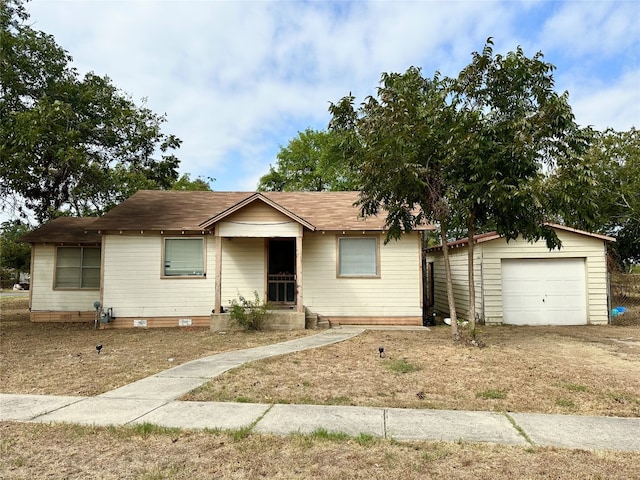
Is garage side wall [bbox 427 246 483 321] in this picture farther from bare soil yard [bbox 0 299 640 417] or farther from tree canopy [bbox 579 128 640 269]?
tree canopy [bbox 579 128 640 269]

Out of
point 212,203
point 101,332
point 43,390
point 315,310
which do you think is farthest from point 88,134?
point 43,390

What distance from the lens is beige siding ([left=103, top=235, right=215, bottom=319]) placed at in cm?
1224

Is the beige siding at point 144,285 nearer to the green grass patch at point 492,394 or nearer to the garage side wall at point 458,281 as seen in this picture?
the garage side wall at point 458,281

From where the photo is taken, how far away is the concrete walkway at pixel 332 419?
3.89m

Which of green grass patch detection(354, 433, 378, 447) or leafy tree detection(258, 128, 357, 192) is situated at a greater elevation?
leafy tree detection(258, 128, 357, 192)

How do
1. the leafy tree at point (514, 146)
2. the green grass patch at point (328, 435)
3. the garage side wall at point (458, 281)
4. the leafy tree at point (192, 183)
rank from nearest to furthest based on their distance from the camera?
the green grass patch at point (328, 435) < the leafy tree at point (514, 146) < the garage side wall at point (458, 281) < the leafy tree at point (192, 183)

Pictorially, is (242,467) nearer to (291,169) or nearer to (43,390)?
(43,390)

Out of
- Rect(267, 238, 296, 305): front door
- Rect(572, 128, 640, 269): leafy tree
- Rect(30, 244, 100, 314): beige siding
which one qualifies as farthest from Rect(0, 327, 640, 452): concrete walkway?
Rect(572, 128, 640, 269): leafy tree

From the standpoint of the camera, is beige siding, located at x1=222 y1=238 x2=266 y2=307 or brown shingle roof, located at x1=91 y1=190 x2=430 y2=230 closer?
brown shingle roof, located at x1=91 y1=190 x2=430 y2=230

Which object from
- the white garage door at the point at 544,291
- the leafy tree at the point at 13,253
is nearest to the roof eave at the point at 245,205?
the white garage door at the point at 544,291

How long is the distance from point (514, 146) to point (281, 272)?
25.8 ft

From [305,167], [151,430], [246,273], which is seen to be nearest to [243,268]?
[246,273]

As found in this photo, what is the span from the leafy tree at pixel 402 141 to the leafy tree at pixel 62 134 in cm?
766

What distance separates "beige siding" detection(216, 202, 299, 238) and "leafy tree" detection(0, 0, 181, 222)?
4.60m
